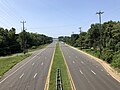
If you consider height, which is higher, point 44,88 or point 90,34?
point 90,34

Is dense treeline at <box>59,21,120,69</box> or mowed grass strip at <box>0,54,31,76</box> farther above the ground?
dense treeline at <box>59,21,120,69</box>

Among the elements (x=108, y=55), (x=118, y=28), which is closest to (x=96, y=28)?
(x=118, y=28)

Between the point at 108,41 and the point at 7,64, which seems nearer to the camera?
the point at 7,64

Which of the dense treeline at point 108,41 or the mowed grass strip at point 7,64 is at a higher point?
the dense treeline at point 108,41

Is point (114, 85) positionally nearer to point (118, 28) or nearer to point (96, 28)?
point (118, 28)

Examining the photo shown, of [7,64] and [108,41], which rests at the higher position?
[108,41]

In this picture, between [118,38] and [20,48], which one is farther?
[20,48]

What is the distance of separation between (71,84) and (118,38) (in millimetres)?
33650

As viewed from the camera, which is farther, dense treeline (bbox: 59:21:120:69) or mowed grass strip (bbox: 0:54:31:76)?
dense treeline (bbox: 59:21:120:69)

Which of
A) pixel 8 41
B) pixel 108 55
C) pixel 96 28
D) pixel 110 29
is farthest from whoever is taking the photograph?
pixel 8 41

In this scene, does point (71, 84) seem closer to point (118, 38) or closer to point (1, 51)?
point (118, 38)

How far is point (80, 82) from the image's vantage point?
26547 millimetres

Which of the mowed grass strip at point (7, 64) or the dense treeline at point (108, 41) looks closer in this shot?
the mowed grass strip at point (7, 64)

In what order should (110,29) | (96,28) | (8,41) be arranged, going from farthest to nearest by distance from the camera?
1. (8,41)
2. (96,28)
3. (110,29)
